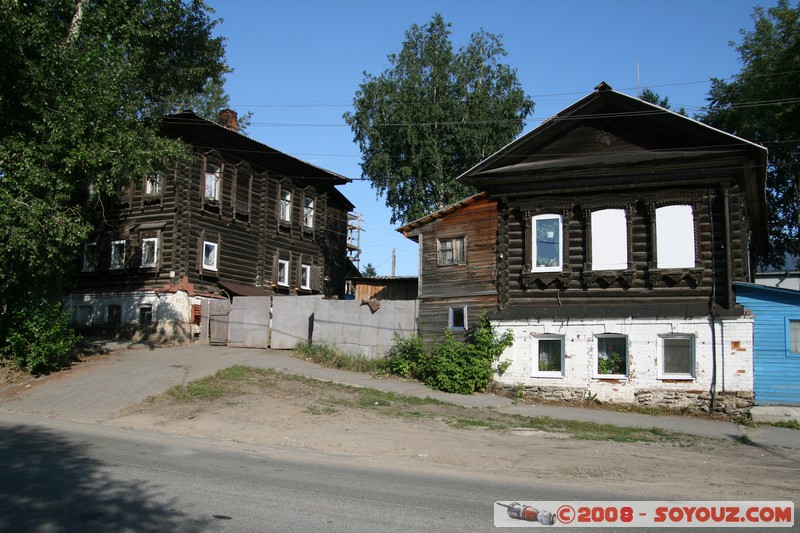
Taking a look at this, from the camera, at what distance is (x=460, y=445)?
1288cm

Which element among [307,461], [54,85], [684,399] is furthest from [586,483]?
[54,85]

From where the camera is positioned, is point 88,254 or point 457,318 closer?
point 457,318

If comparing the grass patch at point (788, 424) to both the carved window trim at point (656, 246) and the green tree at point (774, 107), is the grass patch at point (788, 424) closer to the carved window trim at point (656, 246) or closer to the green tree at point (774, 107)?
the carved window trim at point (656, 246)

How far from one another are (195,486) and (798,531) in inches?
274

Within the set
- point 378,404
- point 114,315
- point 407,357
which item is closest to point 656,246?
point 407,357

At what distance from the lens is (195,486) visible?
846 cm

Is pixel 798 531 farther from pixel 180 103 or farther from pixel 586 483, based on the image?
pixel 180 103

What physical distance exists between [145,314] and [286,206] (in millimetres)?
9697

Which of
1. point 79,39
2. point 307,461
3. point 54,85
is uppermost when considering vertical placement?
point 79,39

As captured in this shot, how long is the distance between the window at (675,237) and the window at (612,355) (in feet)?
8.23

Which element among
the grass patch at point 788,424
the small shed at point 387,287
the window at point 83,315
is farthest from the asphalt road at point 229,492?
the window at point 83,315

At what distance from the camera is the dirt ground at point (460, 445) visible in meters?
10.1

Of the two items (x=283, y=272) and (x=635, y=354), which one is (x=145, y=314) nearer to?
(x=283, y=272)

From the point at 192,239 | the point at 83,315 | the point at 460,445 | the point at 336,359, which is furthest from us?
the point at 83,315
